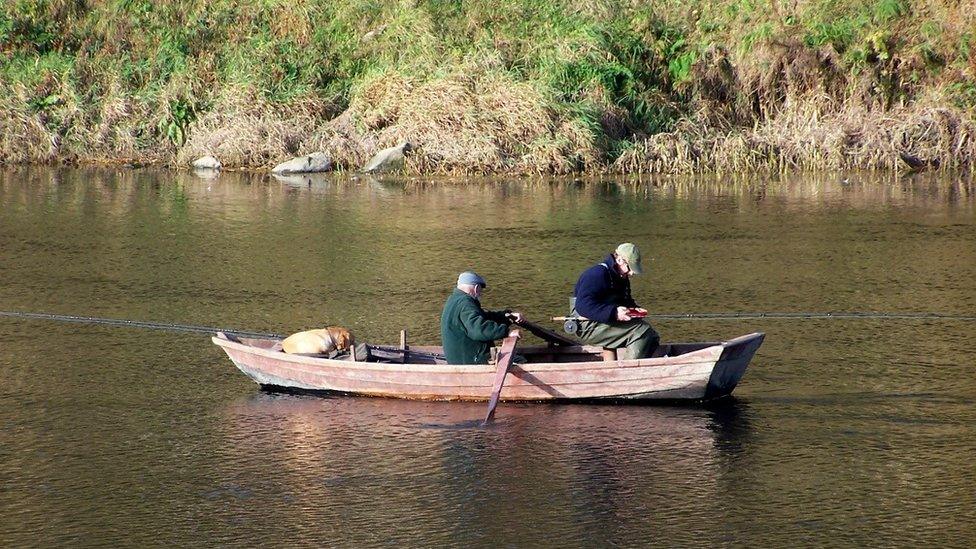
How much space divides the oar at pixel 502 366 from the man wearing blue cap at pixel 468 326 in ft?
0.37

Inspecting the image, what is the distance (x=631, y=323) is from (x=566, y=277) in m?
5.80

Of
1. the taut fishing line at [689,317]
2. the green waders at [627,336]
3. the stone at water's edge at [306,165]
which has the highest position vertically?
the stone at water's edge at [306,165]

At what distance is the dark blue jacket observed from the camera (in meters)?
12.6

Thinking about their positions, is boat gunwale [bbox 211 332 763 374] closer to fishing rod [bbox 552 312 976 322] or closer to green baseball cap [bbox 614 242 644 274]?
green baseball cap [bbox 614 242 644 274]

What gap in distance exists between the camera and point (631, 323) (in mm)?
12672

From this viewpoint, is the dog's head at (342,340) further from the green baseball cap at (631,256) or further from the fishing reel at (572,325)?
the green baseball cap at (631,256)

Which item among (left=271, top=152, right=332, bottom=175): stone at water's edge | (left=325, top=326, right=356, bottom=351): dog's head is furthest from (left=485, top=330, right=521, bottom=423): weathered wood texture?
(left=271, top=152, right=332, bottom=175): stone at water's edge

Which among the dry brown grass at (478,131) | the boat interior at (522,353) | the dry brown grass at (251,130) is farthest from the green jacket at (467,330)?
the dry brown grass at (251,130)

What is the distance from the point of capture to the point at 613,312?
41.2 feet

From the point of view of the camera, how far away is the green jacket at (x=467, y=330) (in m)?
12.4

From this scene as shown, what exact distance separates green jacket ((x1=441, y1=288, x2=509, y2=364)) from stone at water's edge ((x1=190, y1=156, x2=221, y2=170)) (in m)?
21.0

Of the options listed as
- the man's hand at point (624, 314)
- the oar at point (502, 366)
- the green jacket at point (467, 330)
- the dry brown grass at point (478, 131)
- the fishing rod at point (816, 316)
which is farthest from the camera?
the dry brown grass at point (478, 131)

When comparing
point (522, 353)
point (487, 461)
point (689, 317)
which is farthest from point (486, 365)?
point (689, 317)

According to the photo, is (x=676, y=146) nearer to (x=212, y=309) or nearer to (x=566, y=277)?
(x=566, y=277)
